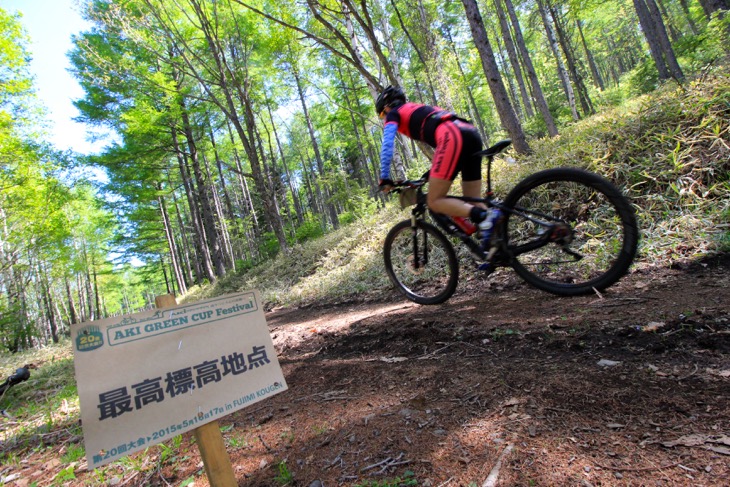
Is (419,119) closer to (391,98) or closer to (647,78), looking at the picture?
(391,98)

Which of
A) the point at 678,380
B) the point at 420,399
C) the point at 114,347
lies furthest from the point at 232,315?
the point at 678,380

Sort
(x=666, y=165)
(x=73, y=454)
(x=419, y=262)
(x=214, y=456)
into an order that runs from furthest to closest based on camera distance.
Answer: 1. (x=666, y=165)
2. (x=419, y=262)
3. (x=73, y=454)
4. (x=214, y=456)

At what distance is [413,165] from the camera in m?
11.9

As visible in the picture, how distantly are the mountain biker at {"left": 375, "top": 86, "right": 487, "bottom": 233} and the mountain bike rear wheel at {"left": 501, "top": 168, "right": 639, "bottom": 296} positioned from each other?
1.33 ft

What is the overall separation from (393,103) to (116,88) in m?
13.9

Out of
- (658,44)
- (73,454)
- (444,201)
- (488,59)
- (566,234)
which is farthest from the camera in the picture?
(658,44)

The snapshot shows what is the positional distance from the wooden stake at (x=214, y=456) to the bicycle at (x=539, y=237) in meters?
2.35

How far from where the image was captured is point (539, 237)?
2750 millimetres

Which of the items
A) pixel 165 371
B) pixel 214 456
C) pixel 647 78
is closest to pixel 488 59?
pixel 165 371

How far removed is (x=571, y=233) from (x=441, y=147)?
1246 mm

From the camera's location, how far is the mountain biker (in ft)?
9.32

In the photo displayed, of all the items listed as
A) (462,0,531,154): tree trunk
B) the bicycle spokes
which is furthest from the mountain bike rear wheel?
(462,0,531,154): tree trunk

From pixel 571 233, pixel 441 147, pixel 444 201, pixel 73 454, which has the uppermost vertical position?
pixel 441 147

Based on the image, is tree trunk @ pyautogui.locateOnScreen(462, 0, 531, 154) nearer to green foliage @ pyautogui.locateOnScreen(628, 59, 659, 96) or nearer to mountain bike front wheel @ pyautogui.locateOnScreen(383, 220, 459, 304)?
mountain bike front wheel @ pyautogui.locateOnScreen(383, 220, 459, 304)
